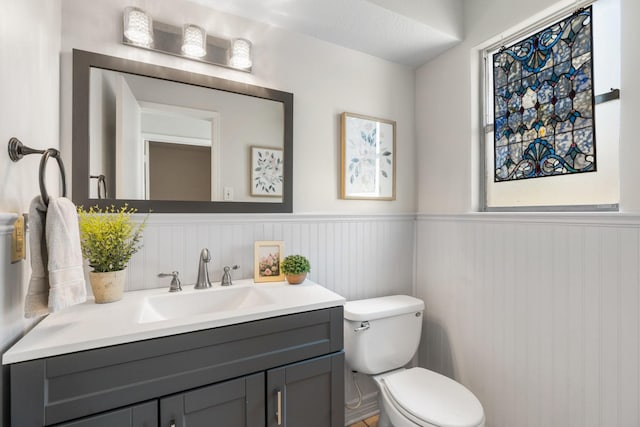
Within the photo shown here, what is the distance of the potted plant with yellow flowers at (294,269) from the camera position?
1.46 metres

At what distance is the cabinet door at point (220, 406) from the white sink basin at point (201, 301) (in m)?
0.28

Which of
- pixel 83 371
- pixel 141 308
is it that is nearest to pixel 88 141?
pixel 141 308

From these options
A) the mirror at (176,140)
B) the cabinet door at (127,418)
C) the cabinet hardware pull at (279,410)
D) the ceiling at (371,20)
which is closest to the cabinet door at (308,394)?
the cabinet hardware pull at (279,410)

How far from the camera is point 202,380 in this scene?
0.96 metres

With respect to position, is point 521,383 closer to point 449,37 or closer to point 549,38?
point 549,38

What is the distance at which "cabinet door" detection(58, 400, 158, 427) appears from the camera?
0.83 m

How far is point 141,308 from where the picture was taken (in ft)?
3.62

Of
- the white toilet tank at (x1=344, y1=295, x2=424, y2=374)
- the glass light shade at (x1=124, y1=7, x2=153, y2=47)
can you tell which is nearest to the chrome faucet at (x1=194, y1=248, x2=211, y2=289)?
the white toilet tank at (x1=344, y1=295, x2=424, y2=374)

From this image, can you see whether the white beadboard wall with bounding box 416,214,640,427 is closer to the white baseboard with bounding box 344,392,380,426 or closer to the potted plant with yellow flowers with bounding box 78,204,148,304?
the white baseboard with bounding box 344,392,380,426

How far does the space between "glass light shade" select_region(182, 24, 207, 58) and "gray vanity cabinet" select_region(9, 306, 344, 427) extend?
4.07 ft

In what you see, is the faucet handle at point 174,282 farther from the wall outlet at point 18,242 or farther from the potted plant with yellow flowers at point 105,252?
the wall outlet at point 18,242

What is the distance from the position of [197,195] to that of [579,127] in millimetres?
1749

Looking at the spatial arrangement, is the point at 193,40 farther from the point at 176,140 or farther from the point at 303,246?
the point at 303,246

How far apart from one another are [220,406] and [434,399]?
Result: 92 cm
